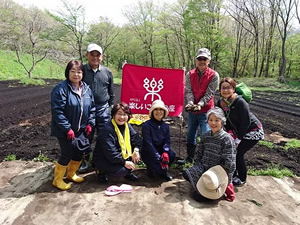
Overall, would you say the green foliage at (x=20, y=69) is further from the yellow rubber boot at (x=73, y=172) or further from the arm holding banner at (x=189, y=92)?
the arm holding banner at (x=189, y=92)

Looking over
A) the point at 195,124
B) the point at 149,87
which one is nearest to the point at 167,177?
the point at 195,124

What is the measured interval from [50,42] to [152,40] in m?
18.6

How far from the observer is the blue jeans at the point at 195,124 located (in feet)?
11.0

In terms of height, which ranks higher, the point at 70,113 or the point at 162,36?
the point at 162,36

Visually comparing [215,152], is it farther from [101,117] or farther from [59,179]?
[59,179]

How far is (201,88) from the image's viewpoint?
10.7 ft

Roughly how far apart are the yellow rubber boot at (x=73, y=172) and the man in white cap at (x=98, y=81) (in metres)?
0.29

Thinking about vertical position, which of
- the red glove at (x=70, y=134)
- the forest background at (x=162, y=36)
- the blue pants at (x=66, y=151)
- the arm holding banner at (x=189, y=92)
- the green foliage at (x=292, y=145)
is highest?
the forest background at (x=162, y=36)

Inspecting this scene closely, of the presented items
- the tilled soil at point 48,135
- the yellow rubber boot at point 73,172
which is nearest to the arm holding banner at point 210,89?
the tilled soil at point 48,135

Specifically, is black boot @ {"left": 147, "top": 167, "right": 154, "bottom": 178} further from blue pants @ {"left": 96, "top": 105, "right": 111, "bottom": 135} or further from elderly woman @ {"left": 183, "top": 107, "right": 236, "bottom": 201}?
blue pants @ {"left": 96, "top": 105, "right": 111, "bottom": 135}

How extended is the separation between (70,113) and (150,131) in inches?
39.6

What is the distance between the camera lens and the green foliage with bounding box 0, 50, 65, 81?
68.1ft

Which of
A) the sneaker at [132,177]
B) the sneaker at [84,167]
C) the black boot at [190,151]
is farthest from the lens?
the black boot at [190,151]

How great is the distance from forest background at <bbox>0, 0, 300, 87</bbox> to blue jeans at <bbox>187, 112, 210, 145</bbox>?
16655 mm
